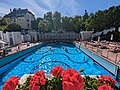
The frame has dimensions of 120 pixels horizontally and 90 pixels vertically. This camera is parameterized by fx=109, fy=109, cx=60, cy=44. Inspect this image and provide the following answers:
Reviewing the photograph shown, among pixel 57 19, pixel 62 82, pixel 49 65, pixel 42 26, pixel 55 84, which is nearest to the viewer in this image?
pixel 62 82

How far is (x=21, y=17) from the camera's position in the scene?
42.6m

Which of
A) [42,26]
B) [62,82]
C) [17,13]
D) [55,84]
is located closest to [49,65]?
[55,84]

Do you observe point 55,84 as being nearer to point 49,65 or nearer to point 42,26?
point 49,65

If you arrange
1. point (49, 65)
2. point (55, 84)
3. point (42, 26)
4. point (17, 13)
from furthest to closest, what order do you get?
point (17, 13) < point (42, 26) < point (49, 65) < point (55, 84)

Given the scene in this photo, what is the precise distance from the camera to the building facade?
4253 cm

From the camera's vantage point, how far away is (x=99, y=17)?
3294cm

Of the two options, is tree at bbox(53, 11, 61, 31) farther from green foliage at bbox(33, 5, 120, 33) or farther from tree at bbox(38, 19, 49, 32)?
tree at bbox(38, 19, 49, 32)

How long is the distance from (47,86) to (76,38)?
39033 mm

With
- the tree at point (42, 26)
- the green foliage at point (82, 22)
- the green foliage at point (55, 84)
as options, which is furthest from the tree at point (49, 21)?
the green foliage at point (55, 84)

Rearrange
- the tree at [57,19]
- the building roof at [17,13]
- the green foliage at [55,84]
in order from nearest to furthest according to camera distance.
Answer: the green foliage at [55,84] < the building roof at [17,13] < the tree at [57,19]

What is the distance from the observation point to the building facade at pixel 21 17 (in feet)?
140

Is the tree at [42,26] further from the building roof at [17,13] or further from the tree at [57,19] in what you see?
the building roof at [17,13]

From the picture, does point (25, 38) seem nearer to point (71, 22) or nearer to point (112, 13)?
point (71, 22)

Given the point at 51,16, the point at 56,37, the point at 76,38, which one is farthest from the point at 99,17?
the point at 51,16
